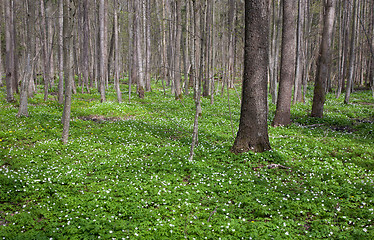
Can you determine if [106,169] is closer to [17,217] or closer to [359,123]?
[17,217]

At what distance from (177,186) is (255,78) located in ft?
14.5

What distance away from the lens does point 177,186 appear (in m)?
6.68

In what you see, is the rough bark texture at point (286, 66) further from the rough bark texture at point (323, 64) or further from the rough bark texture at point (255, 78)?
the rough bark texture at point (255, 78)

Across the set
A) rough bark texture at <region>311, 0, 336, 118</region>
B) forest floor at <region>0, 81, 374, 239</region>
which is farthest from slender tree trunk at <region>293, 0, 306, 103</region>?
forest floor at <region>0, 81, 374, 239</region>

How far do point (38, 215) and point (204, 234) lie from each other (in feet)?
11.6

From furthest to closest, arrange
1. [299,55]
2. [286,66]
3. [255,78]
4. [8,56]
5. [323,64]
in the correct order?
[299,55] → [8,56] → [323,64] → [286,66] → [255,78]

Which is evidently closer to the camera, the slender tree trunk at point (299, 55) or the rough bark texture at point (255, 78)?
the rough bark texture at point (255, 78)

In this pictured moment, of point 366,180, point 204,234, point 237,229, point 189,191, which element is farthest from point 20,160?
point 366,180

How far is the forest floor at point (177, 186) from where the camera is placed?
16.6ft

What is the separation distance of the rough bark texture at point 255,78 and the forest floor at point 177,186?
60 centimetres

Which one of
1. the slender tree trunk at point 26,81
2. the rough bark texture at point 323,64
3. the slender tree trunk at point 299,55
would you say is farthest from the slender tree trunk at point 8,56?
the slender tree trunk at point 299,55

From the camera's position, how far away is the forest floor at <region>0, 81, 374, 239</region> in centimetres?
505

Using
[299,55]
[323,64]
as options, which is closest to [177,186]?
[323,64]

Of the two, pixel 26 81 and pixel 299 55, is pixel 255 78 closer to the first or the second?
pixel 26 81
